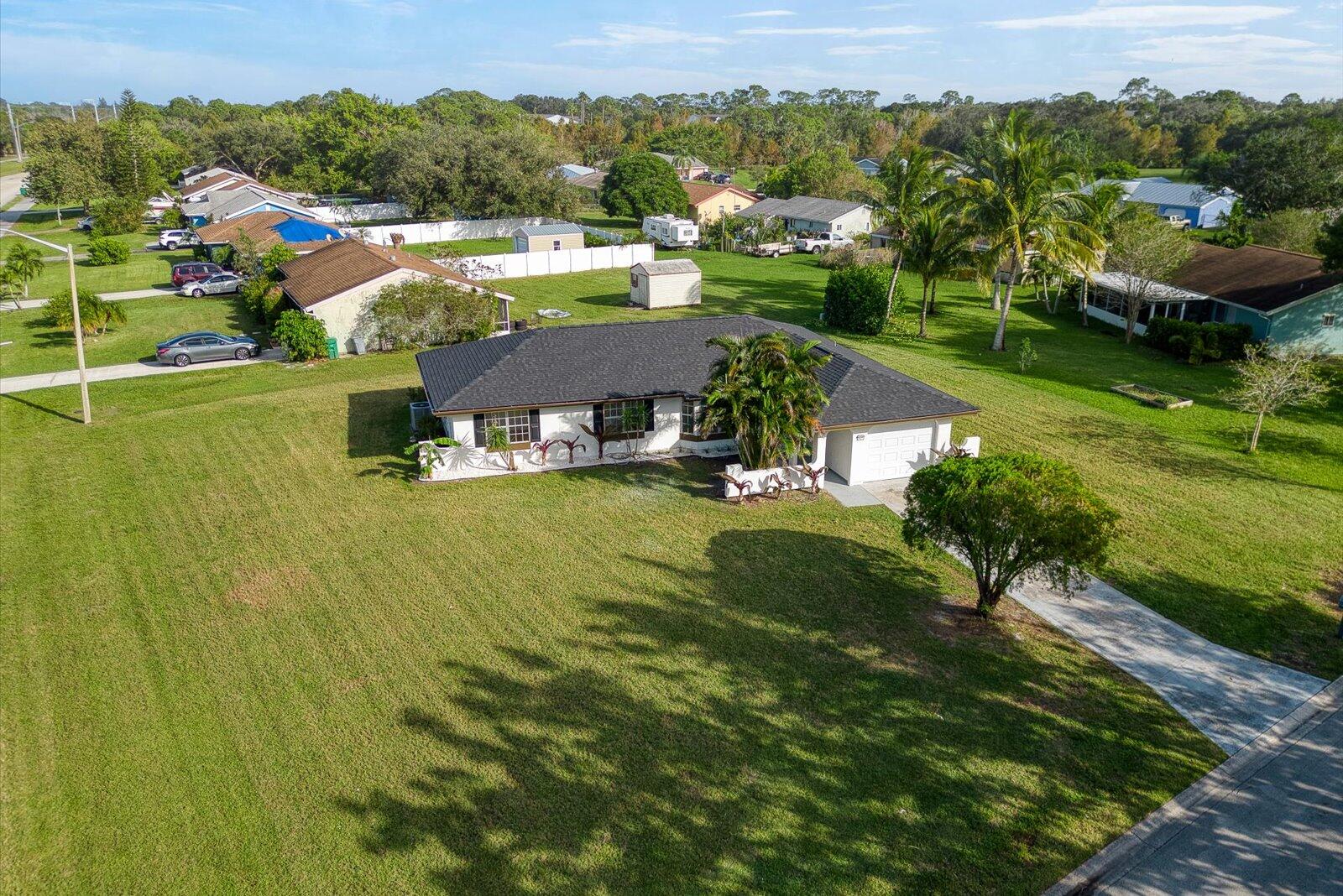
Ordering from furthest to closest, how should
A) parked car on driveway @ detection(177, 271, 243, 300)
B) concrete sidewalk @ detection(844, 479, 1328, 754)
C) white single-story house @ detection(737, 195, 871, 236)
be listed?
white single-story house @ detection(737, 195, 871, 236)
parked car on driveway @ detection(177, 271, 243, 300)
concrete sidewalk @ detection(844, 479, 1328, 754)

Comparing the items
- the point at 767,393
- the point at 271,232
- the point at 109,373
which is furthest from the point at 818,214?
the point at 109,373

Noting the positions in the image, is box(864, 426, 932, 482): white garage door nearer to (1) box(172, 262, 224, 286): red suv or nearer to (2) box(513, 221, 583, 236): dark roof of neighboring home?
(2) box(513, 221, 583, 236): dark roof of neighboring home

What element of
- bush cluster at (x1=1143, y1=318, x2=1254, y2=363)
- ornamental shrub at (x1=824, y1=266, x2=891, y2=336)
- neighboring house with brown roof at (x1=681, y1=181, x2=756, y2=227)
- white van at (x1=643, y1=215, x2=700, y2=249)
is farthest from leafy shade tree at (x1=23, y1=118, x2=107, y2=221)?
bush cluster at (x1=1143, y1=318, x2=1254, y2=363)

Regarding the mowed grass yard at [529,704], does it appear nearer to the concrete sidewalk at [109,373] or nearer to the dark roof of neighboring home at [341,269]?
the concrete sidewalk at [109,373]

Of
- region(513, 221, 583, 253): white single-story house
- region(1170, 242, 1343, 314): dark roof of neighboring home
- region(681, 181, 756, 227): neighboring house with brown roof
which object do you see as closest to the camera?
region(1170, 242, 1343, 314): dark roof of neighboring home

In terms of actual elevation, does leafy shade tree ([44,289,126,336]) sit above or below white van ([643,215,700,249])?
below

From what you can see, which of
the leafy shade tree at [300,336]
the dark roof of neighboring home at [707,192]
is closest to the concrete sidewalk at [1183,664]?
the leafy shade tree at [300,336]

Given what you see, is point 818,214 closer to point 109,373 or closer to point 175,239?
point 175,239
